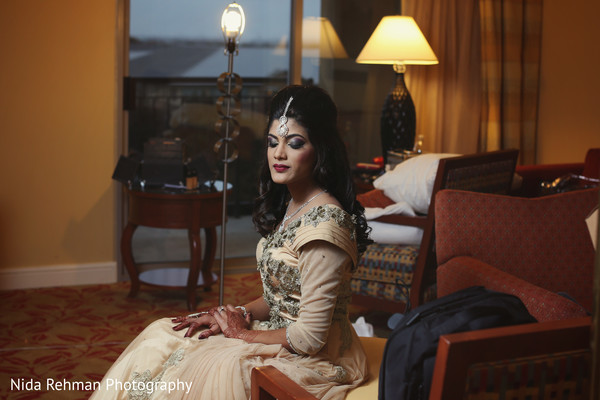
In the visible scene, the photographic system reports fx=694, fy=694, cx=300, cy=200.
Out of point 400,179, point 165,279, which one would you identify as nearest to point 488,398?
point 400,179

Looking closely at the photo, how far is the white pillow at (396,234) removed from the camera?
144 inches

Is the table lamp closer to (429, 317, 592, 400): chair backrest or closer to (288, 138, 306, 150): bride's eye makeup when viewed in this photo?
(288, 138, 306, 150): bride's eye makeup

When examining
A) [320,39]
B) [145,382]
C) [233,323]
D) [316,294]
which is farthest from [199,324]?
[320,39]

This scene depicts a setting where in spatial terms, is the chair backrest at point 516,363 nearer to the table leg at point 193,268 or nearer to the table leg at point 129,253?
the table leg at point 193,268

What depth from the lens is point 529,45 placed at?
551 centimetres

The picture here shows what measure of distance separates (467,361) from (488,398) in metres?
0.10

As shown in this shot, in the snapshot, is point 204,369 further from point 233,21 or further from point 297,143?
point 233,21

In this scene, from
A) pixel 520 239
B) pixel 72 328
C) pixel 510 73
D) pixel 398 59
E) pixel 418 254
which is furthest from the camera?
pixel 510 73

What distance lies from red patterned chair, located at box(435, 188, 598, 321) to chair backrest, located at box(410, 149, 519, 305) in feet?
2.60

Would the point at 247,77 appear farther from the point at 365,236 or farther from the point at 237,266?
the point at 365,236

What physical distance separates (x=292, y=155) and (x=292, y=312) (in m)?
0.42

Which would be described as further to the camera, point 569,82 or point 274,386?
point 569,82

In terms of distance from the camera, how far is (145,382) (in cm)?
173

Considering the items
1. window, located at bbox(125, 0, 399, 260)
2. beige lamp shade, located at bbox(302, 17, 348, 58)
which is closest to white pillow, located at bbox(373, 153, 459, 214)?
window, located at bbox(125, 0, 399, 260)
